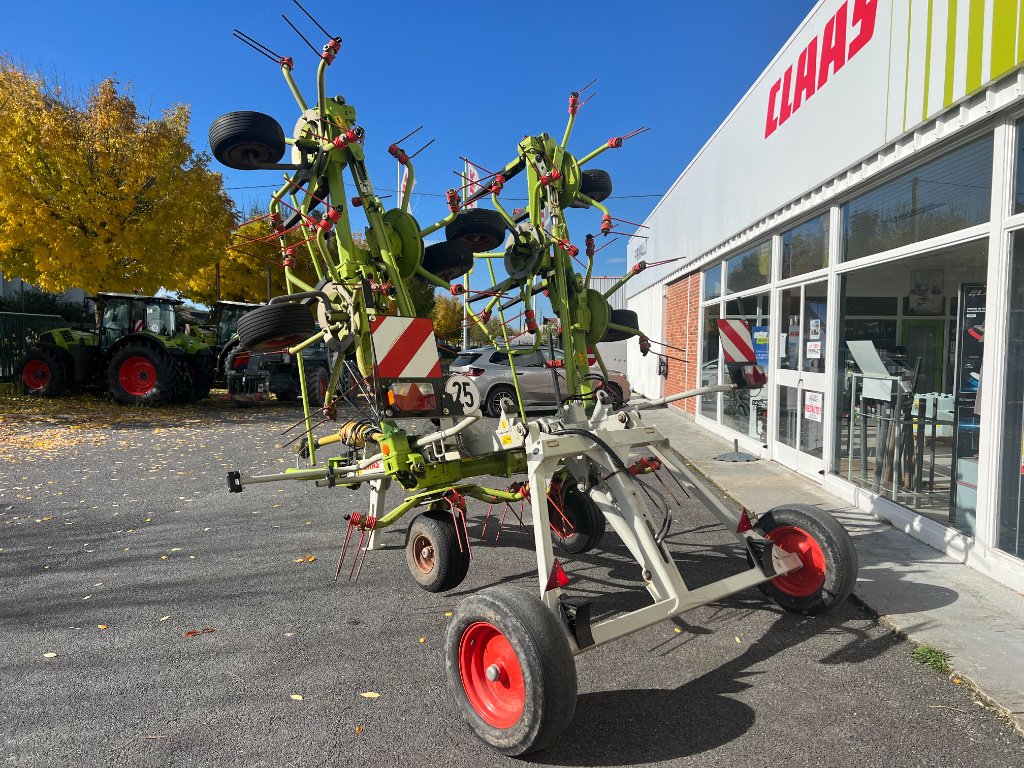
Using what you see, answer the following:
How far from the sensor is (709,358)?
38.5ft

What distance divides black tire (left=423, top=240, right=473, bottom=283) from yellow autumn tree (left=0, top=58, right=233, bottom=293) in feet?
35.9

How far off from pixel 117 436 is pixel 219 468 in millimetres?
3432

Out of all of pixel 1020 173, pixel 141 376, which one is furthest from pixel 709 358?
pixel 141 376

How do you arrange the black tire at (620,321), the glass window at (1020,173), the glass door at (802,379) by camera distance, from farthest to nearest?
the glass door at (802,379) → the black tire at (620,321) → the glass window at (1020,173)

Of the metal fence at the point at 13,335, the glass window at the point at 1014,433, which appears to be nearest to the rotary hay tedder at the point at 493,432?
the glass window at the point at 1014,433

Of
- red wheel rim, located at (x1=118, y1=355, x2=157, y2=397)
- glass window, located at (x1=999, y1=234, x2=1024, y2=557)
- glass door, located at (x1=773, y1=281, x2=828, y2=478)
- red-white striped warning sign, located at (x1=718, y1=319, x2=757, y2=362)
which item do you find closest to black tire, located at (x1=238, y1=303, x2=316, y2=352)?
red-white striped warning sign, located at (x1=718, y1=319, x2=757, y2=362)

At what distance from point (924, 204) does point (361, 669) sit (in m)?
5.03

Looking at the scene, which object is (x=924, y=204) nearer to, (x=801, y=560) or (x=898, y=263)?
(x=898, y=263)

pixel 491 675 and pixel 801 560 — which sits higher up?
pixel 801 560

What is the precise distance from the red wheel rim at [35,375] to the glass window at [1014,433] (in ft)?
53.3

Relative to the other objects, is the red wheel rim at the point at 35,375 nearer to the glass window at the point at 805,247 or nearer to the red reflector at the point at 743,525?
the glass window at the point at 805,247

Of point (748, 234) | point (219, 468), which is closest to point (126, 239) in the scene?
point (219, 468)

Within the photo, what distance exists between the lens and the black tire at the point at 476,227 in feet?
17.0

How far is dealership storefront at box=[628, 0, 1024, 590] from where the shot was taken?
4.17 meters
